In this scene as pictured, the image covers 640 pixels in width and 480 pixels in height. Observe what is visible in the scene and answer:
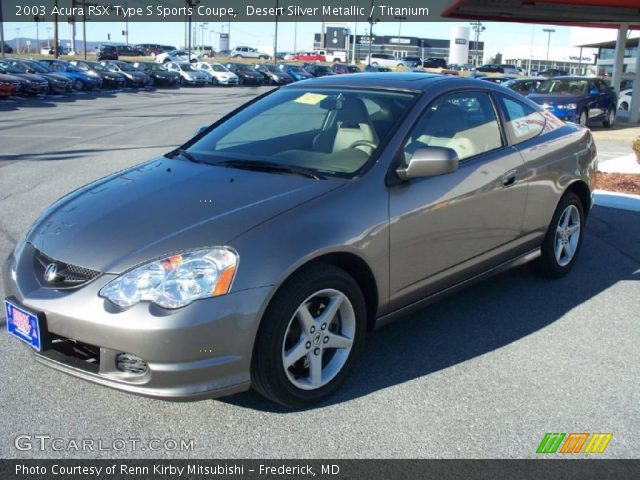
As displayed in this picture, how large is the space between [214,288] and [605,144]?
1553 cm

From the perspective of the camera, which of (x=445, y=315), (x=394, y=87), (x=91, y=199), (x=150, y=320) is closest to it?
(x=150, y=320)

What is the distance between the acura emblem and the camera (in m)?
3.03

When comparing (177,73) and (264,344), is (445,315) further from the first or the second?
(177,73)

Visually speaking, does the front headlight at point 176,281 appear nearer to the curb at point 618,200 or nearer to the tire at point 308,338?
the tire at point 308,338

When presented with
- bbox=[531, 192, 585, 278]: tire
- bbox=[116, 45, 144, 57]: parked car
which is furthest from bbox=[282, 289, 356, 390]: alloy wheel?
bbox=[116, 45, 144, 57]: parked car

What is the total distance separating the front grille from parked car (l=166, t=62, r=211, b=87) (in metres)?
41.7

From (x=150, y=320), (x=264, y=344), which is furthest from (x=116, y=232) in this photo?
(x=264, y=344)

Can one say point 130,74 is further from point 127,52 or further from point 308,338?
point 127,52

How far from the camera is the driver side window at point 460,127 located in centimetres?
398

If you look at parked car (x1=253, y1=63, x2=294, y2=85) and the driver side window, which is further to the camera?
parked car (x1=253, y1=63, x2=294, y2=85)

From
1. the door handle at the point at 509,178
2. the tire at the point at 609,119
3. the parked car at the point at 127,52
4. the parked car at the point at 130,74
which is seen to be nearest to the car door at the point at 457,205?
the door handle at the point at 509,178

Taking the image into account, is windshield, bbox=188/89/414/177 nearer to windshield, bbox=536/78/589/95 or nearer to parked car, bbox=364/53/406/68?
windshield, bbox=536/78/589/95

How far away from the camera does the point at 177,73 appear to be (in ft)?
139

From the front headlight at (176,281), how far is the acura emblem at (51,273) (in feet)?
1.08
